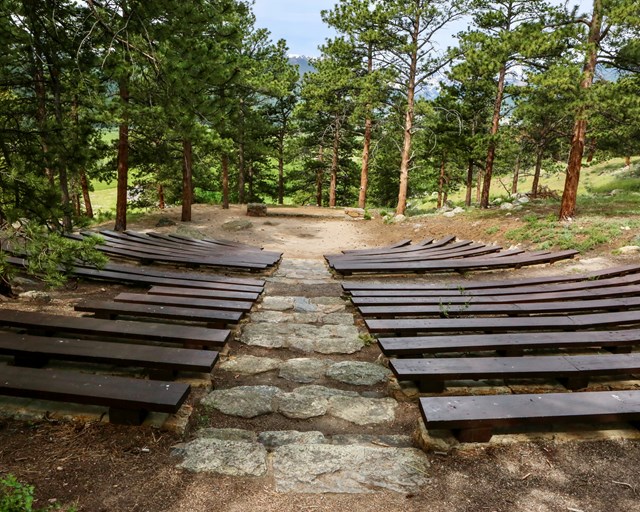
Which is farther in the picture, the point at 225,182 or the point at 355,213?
the point at 225,182

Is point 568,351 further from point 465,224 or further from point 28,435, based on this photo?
point 465,224

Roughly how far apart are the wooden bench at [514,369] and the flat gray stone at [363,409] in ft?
1.34

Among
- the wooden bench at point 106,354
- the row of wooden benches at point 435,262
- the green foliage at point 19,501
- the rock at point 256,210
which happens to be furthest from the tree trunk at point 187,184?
the green foliage at point 19,501

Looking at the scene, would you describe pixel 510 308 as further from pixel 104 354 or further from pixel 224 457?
pixel 104 354

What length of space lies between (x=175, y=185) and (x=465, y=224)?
24910 millimetres

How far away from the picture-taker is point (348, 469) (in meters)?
2.89

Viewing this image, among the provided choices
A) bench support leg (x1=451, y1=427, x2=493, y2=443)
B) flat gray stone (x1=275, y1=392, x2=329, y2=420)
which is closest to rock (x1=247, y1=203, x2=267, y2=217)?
flat gray stone (x1=275, y1=392, x2=329, y2=420)

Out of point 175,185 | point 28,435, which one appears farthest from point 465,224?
point 175,185

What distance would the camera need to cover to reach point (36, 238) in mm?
3574

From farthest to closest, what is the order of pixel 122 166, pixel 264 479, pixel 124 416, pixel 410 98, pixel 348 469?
pixel 410 98
pixel 122 166
pixel 124 416
pixel 348 469
pixel 264 479

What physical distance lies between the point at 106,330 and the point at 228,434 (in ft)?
6.53

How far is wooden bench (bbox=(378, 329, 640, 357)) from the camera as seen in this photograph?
427cm

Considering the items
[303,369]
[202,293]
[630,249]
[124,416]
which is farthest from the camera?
[630,249]

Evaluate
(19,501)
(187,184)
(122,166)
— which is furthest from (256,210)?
(19,501)
